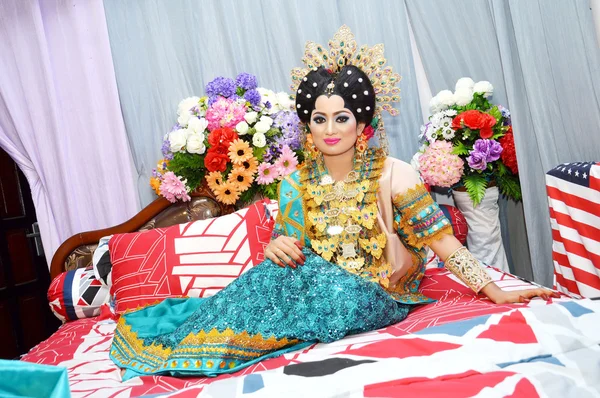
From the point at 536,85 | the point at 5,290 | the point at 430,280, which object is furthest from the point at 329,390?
the point at 5,290

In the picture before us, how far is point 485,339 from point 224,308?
85 cm

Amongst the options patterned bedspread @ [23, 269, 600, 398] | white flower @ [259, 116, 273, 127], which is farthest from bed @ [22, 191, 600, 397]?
white flower @ [259, 116, 273, 127]

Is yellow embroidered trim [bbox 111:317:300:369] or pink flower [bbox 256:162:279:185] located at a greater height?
pink flower [bbox 256:162:279:185]

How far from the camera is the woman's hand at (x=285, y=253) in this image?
1875 millimetres

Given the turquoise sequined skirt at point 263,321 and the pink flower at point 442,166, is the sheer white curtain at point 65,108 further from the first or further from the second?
the pink flower at point 442,166

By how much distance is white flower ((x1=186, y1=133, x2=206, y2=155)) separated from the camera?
2.71 m

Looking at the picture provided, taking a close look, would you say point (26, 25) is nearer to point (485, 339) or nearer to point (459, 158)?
point (459, 158)

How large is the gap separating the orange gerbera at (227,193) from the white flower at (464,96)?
1.18m

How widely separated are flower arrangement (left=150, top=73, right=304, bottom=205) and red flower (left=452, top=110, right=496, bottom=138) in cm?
80

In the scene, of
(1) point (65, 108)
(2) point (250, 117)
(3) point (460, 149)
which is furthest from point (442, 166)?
(1) point (65, 108)

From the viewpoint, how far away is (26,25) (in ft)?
10.3

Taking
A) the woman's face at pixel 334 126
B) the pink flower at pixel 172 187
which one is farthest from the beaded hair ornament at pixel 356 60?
the pink flower at pixel 172 187

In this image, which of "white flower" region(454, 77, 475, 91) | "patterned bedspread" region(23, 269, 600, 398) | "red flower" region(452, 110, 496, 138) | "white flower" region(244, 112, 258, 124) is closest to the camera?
"patterned bedspread" region(23, 269, 600, 398)

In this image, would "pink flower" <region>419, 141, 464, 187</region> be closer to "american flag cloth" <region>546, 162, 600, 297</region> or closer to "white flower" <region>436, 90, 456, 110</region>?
"white flower" <region>436, 90, 456, 110</region>
